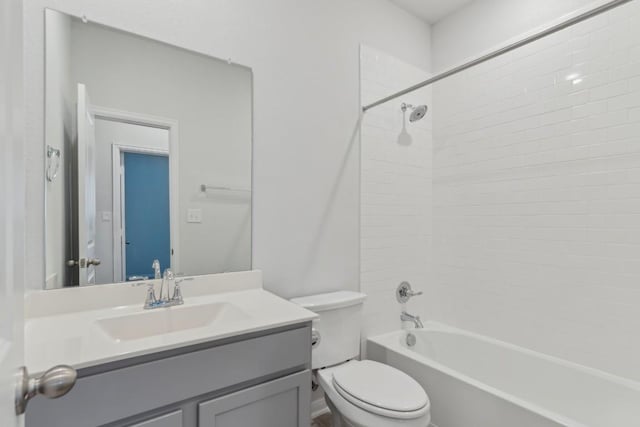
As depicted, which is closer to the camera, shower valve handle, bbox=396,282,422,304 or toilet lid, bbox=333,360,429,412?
toilet lid, bbox=333,360,429,412

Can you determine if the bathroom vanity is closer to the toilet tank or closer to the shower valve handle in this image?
the toilet tank

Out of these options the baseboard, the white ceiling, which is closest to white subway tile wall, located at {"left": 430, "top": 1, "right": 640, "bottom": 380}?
the white ceiling

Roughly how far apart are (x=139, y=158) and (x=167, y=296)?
61 centimetres

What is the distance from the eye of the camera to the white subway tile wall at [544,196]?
1670 millimetres

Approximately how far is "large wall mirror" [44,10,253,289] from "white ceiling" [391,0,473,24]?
1432 mm

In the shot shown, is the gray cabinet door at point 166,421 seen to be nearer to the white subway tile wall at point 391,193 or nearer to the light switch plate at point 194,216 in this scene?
the light switch plate at point 194,216

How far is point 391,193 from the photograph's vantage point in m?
2.30

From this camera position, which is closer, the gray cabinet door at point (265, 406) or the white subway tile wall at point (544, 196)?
the gray cabinet door at point (265, 406)

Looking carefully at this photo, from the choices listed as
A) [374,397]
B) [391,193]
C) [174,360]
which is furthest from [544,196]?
[174,360]

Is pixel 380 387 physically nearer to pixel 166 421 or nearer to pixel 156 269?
pixel 166 421

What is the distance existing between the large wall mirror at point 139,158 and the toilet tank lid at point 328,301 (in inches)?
15.0

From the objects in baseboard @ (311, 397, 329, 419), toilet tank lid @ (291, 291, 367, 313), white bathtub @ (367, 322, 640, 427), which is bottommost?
baseboard @ (311, 397, 329, 419)

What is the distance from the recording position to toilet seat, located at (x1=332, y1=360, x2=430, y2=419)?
1277 millimetres

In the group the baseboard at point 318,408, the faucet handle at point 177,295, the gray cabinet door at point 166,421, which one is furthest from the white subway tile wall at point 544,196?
the gray cabinet door at point 166,421
